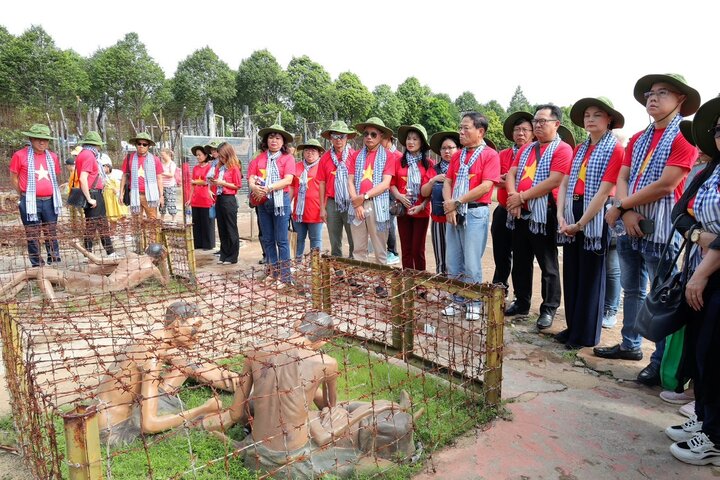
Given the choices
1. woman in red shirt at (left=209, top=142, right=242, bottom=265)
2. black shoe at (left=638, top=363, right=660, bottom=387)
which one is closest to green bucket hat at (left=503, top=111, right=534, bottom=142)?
black shoe at (left=638, top=363, right=660, bottom=387)

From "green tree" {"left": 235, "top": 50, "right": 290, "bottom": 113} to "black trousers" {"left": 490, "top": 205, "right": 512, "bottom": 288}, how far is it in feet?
97.4

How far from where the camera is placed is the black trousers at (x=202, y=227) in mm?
8344

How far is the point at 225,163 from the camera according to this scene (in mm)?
7508

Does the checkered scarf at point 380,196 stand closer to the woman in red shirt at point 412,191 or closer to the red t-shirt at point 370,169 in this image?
the red t-shirt at point 370,169

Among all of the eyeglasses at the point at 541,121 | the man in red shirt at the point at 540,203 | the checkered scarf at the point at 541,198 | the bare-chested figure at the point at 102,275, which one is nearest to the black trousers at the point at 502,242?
the man in red shirt at the point at 540,203

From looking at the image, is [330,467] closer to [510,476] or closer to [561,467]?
[510,476]

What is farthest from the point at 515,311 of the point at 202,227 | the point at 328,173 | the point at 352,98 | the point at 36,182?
the point at 352,98

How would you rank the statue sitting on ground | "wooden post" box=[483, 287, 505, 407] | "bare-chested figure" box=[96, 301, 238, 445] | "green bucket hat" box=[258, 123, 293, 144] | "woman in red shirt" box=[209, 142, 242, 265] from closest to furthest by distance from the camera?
the statue sitting on ground → "bare-chested figure" box=[96, 301, 238, 445] → "wooden post" box=[483, 287, 505, 407] → "green bucket hat" box=[258, 123, 293, 144] → "woman in red shirt" box=[209, 142, 242, 265]

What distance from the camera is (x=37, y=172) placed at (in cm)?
668

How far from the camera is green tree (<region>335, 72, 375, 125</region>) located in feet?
105

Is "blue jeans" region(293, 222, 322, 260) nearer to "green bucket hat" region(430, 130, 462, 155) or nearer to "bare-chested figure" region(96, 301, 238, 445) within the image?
"green bucket hat" region(430, 130, 462, 155)

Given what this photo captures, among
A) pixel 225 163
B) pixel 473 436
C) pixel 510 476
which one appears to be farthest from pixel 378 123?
pixel 510 476

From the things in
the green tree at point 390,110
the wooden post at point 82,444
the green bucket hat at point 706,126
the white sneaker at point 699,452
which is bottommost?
the white sneaker at point 699,452

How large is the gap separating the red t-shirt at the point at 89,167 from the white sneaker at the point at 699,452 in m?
7.56
